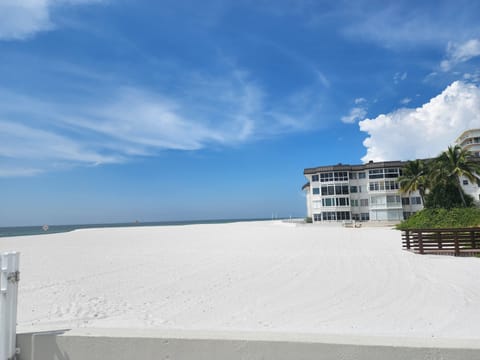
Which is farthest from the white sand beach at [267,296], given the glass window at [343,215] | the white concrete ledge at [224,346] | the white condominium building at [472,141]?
the white condominium building at [472,141]

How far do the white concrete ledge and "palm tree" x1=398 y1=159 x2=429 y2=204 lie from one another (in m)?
40.0

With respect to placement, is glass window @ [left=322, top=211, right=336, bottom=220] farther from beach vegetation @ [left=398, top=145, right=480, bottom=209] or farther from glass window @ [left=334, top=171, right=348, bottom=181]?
beach vegetation @ [left=398, top=145, right=480, bottom=209]

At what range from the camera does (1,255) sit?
8.38ft

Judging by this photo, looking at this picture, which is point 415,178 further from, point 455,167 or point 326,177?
point 326,177

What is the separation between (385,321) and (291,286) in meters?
3.12

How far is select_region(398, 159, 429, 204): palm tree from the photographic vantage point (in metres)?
37.8

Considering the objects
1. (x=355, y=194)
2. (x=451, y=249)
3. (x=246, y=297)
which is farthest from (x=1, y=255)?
(x=355, y=194)

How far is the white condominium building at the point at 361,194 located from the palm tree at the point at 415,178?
624 cm

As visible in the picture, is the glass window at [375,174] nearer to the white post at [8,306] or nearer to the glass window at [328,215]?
the glass window at [328,215]

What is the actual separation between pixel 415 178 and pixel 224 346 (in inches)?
1667

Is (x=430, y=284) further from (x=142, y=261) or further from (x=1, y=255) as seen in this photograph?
(x=142, y=261)

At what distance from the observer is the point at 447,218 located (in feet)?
73.5

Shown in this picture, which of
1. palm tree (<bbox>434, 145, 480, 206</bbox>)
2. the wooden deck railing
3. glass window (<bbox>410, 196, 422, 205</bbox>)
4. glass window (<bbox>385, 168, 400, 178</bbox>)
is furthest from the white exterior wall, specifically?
the wooden deck railing

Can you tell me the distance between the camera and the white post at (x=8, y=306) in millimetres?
2498
